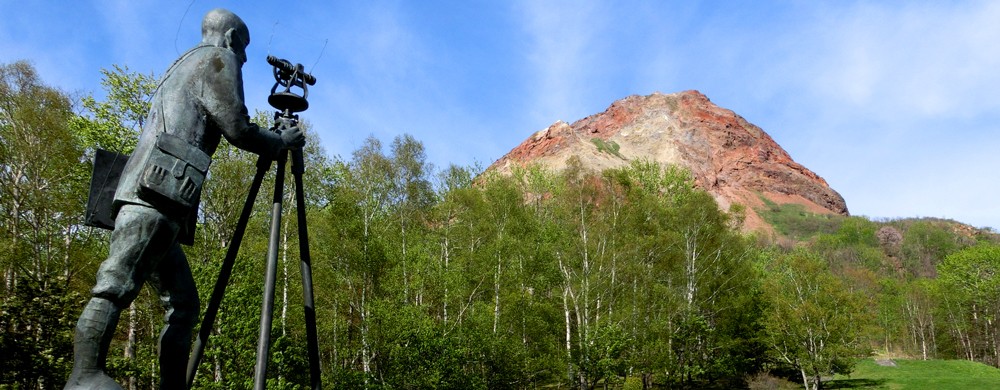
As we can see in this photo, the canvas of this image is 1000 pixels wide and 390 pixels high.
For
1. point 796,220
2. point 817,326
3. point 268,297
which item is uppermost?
point 796,220

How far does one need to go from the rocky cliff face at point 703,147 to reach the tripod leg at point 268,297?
13591 centimetres

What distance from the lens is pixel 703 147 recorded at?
16538 cm

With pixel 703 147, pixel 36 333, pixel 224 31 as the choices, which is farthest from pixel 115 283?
pixel 703 147

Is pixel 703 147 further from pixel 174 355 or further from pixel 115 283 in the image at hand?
pixel 115 283

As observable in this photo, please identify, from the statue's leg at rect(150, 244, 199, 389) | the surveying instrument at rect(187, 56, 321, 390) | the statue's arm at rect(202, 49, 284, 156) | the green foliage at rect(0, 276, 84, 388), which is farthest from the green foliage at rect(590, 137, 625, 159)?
the statue's leg at rect(150, 244, 199, 389)

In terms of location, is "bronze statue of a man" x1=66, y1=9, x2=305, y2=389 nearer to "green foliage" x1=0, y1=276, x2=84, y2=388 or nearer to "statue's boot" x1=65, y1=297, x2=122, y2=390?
"statue's boot" x1=65, y1=297, x2=122, y2=390

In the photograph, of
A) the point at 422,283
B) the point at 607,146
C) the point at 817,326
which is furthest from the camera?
the point at 607,146

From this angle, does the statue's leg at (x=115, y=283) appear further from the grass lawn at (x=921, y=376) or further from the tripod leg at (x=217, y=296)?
the grass lawn at (x=921, y=376)

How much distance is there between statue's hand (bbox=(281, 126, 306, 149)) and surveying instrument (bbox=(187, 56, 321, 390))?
0.06m

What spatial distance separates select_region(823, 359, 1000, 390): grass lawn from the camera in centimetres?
3195

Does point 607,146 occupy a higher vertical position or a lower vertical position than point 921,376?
higher

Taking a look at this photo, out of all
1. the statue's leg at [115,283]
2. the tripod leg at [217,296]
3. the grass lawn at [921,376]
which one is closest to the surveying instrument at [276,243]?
the tripod leg at [217,296]

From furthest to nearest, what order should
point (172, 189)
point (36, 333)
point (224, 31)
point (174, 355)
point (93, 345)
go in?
point (36, 333) → point (224, 31) → point (174, 355) → point (172, 189) → point (93, 345)

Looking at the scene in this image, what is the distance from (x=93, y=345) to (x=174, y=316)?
54cm
